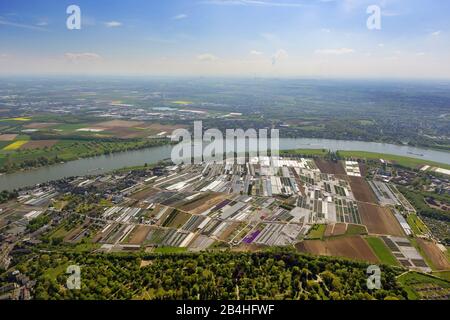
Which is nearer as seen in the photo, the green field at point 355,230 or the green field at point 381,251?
the green field at point 381,251

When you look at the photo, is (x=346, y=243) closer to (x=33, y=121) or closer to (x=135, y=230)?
(x=135, y=230)

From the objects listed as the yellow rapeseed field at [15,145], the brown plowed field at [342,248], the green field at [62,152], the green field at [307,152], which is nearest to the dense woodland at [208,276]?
the brown plowed field at [342,248]

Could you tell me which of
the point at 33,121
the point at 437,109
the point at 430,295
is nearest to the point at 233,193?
the point at 430,295

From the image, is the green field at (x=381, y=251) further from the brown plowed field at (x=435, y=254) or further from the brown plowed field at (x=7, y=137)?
the brown plowed field at (x=7, y=137)

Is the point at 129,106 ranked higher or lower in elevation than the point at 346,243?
higher

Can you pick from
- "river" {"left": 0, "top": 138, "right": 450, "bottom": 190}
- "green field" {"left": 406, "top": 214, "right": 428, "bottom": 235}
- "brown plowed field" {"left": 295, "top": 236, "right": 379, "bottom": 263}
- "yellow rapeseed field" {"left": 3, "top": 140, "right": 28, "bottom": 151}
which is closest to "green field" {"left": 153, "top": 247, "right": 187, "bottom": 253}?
"brown plowed field" {"left": 295, "top": 236, "right": 379, "bottom": 263}

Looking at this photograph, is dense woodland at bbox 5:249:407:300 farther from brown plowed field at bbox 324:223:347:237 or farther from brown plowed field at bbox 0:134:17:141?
brown plowed field at bbox 0:134:17:141
